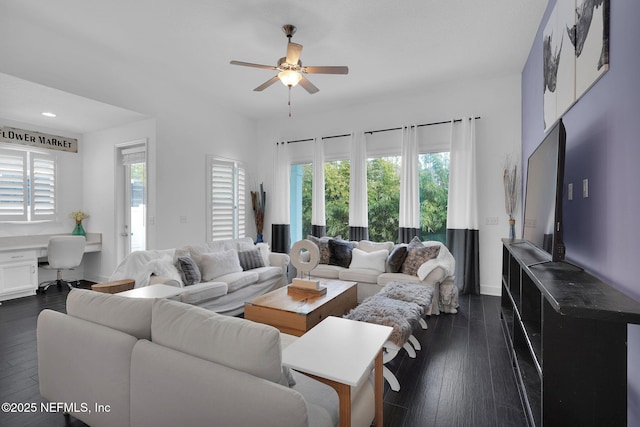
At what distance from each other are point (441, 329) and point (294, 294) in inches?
62.8

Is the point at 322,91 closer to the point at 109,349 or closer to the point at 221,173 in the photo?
the point at 221,173

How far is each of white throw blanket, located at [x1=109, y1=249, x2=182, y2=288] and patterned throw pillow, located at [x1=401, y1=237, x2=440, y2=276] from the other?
2698mm

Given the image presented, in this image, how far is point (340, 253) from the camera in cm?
456

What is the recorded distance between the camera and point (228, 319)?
4.33 feet

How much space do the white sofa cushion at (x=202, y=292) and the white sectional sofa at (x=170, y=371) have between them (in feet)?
3.90

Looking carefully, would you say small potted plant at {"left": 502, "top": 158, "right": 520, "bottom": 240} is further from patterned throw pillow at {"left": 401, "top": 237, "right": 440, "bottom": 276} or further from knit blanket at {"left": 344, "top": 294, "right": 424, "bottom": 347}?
knit blanket at {"left": 344, "top": 294, "right": 424, "bottom": 347}

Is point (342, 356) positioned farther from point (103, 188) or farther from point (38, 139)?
point (38, 139)

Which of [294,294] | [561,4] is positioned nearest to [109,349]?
[294,294]

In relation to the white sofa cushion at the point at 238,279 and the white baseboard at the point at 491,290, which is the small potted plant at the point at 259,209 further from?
the white baseboard at the point at 491,290

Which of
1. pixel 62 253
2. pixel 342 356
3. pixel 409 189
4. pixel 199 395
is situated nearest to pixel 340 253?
pixel 409 189

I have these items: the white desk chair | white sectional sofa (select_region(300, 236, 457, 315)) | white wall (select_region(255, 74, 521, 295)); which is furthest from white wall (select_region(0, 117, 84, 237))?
white wall (select_region(255, 74, 521, 295))

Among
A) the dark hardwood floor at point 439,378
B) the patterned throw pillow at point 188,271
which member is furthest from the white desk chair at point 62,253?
the patterned throw pillow at point 188,271

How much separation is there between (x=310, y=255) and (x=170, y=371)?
1.90m

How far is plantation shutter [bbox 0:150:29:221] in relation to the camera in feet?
15.1
